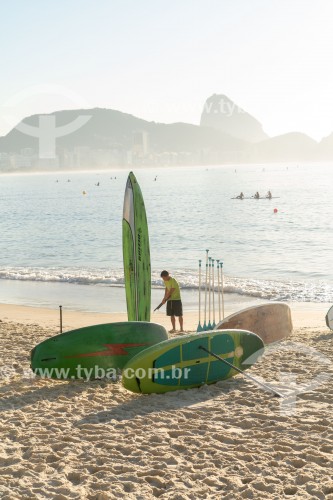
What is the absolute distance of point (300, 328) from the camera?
11.5 meters

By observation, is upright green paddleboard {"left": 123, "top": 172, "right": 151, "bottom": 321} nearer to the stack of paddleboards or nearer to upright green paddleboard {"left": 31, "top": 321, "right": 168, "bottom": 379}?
the stack of paddleboards

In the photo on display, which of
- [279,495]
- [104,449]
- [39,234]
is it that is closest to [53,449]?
[104,449]

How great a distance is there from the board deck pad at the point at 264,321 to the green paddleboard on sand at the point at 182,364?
1.62 m

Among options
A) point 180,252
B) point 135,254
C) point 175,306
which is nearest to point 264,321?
point 175,306

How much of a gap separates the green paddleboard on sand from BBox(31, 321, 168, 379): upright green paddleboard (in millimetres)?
727

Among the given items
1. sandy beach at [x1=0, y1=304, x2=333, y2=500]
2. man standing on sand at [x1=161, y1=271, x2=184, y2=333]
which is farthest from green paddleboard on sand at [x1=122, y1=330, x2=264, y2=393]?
man standing on sand at [x1=161, y1=271, x2=184, y2=333]

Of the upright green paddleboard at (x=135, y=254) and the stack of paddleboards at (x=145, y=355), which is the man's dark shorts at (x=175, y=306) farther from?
the stack of paddleboards at (x=145, y=355)

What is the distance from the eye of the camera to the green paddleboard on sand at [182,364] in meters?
6.87

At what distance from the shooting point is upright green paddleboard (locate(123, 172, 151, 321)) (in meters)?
9.77

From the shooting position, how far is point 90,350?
24.7 feet

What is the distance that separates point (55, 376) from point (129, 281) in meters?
2.72

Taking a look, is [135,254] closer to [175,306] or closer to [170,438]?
[175,306]

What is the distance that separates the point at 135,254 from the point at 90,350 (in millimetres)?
2579

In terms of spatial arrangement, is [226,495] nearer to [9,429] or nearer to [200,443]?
[200,443]
